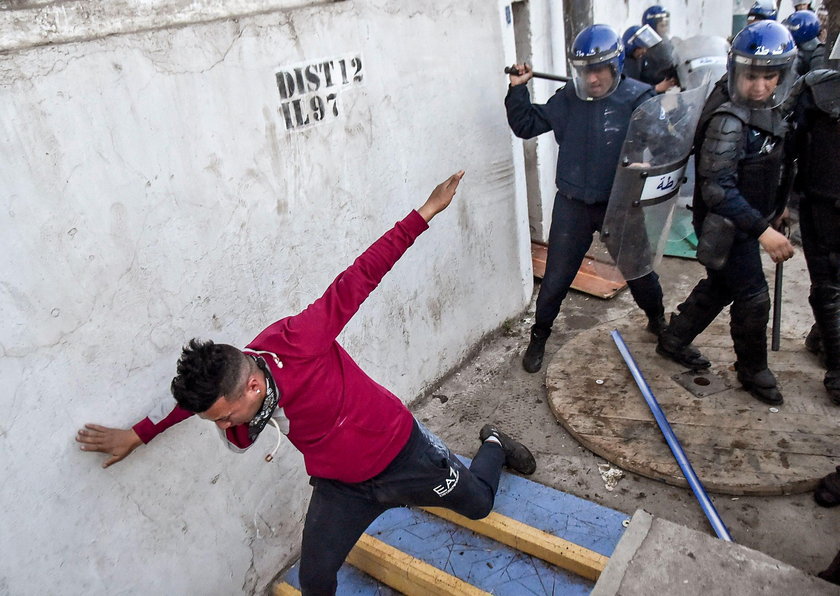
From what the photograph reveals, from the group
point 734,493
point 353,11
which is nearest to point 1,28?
point 353,11

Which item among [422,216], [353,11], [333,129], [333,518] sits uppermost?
[353,11]

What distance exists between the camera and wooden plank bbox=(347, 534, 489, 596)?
2.62 metres

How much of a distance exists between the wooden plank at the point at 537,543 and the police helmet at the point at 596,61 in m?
2.33

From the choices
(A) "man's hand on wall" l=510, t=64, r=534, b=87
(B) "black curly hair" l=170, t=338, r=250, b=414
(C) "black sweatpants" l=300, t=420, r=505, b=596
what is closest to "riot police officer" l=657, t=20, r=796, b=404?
(A) "man's hand on wall" l=510, t=64, r=534, b=87

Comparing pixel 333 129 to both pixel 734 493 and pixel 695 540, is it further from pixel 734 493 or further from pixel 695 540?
pixel 734 493

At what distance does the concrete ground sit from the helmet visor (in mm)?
1612

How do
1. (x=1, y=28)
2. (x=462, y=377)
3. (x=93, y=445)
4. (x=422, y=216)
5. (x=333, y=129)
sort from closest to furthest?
(x=1, y=28), (x=93, y=445), (x=422, y=216), (x=333, y=129), (x=462, y=377)

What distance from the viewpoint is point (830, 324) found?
11.5 ft

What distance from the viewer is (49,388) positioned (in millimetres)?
2045

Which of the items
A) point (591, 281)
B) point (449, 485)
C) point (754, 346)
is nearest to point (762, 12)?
point (591, 281)

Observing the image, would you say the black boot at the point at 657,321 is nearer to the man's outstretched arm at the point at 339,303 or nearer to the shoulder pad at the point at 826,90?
the shoulder pad at the point at 826,90

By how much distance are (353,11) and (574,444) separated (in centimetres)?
253

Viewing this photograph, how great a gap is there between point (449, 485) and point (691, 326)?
6.53 ft

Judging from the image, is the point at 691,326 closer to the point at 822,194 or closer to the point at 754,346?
the point at 754,346
